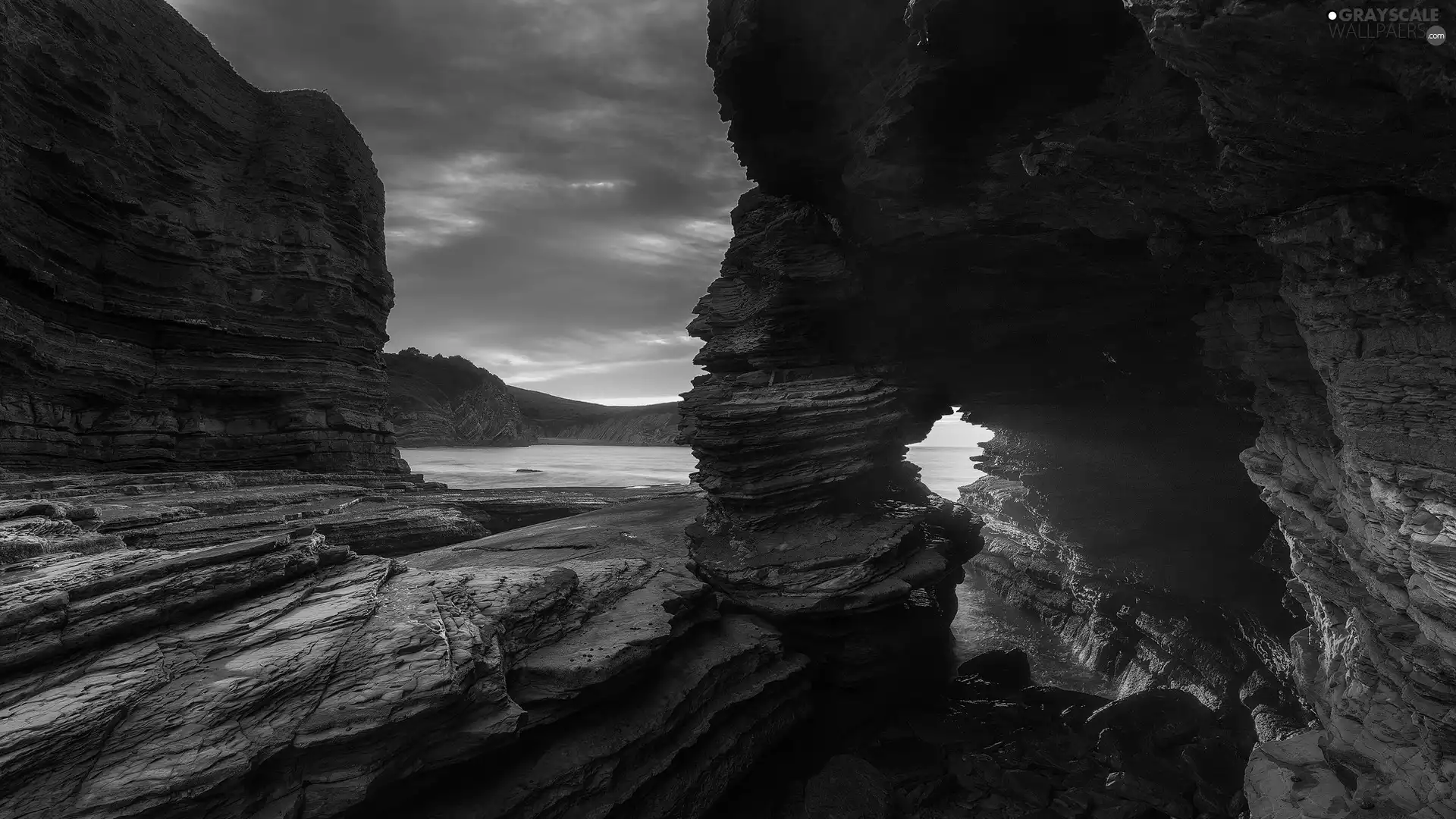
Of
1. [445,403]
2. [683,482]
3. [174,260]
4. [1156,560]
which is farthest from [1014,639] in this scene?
[445,403]

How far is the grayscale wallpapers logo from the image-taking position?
450 cm

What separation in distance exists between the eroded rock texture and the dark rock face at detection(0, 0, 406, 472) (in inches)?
689

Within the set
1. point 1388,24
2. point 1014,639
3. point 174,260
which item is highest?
point 174,260

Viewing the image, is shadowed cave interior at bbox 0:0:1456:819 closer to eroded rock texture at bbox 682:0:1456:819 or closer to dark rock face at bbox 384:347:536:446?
eroded rock texture at bbox 682:0:1456:819

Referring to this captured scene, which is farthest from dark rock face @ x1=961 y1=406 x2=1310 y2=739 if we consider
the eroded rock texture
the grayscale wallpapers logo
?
the grayscale wallpapers logo

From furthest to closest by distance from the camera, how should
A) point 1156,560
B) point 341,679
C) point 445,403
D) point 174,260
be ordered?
point 445,403 < point 1156,560 < point 174,260 < point 341,679

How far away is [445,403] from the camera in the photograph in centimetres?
7350

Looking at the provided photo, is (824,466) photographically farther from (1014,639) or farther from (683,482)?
(683,482)

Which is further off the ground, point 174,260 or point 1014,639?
point 174,260

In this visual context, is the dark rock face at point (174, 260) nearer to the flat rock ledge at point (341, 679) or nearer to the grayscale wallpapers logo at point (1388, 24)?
the flat rock ledge at point (341, 679)

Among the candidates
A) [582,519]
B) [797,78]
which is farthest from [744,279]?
[582,519]

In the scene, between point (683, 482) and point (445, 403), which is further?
point (445, 403)

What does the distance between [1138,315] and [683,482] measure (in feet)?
87.1

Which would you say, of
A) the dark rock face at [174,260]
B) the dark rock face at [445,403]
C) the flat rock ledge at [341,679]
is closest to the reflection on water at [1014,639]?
the flat rock ledge at [341,679]
